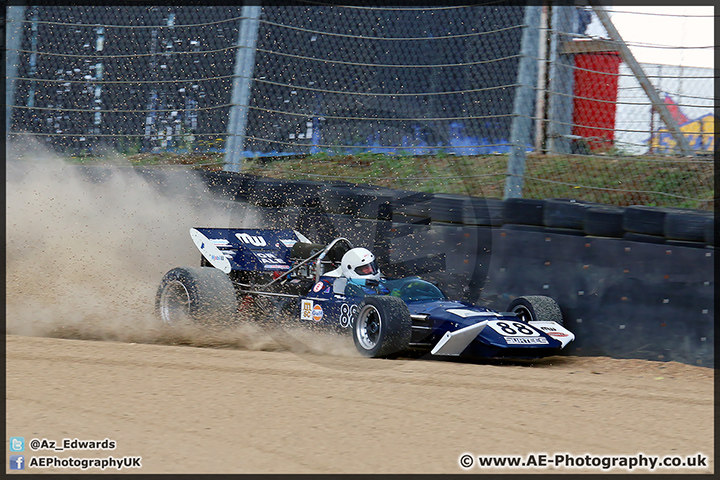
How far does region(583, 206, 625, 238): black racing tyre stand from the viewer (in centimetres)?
562

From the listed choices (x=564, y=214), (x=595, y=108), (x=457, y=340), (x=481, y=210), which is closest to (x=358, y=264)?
(x=481, y=210)

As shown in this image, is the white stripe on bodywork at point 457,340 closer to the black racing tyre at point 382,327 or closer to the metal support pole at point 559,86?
the black racing tyre at point 382,327

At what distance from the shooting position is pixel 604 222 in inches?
224

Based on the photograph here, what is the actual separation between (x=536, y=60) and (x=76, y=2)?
5380 mm

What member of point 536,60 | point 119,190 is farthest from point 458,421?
point 119,190

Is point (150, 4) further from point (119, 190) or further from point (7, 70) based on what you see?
point (119, 190)

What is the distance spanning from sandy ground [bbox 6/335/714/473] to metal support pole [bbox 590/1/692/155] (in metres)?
2.02

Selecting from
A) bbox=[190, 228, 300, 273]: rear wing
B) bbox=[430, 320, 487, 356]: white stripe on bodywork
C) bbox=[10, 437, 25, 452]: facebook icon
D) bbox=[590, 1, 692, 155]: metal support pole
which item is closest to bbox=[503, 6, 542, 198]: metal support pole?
bbox=[590, 1, 692, 155]: metal support pole

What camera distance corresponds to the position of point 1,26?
343 inches

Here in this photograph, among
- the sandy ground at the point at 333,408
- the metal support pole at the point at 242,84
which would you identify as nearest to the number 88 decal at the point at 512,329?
the sandy ground at the point at 333,408

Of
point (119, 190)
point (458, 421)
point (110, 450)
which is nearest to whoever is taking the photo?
point (110, 450)

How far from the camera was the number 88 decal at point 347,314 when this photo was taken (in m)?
5.96

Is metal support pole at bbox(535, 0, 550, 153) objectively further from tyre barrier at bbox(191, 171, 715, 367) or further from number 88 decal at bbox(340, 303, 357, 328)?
number 88 decal at bbox(340, 303, 357, 328)

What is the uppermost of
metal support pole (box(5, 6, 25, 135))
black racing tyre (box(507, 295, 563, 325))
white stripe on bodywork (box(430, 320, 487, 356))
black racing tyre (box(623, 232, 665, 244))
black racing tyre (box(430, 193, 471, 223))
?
metal support pole (box(5, 6, 25, 135))
